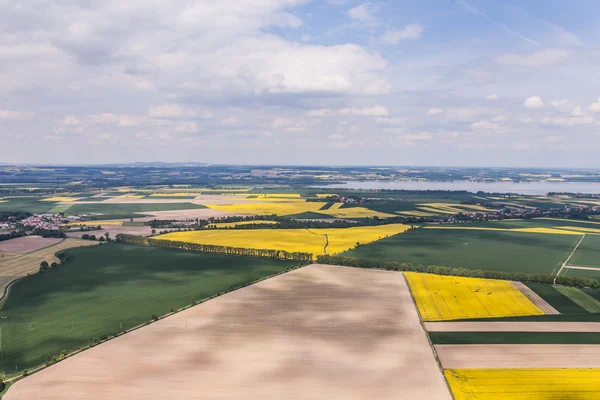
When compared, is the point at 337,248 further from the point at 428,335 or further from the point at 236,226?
the point at 428,335

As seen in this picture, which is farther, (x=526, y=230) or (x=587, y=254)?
(x=526, y=230)

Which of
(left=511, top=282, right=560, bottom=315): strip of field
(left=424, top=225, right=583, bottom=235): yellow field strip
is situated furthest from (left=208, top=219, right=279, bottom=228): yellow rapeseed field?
(left=511, top=282, right=560, bottom=315): strip of field

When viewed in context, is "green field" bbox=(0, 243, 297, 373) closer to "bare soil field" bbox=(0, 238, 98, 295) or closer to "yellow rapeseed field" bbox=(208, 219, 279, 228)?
"bare soil field" bbox=(0, 238, 98, 295)

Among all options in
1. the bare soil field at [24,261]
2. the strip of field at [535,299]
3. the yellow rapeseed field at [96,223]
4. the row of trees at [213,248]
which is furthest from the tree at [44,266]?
the strip of field at [535,299]

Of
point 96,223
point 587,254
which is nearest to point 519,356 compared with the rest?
point 587,254

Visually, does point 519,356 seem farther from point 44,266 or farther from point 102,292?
point 44,266

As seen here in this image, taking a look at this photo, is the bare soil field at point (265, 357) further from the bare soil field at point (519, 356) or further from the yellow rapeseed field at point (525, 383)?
the bare soil field at point (519, 356)
